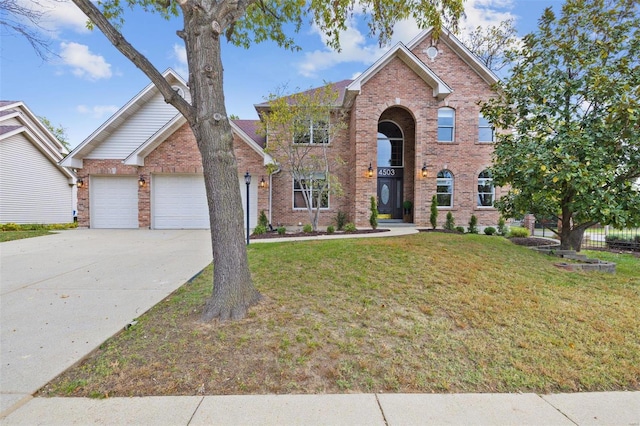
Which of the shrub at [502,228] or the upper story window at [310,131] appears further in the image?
the shrub at [502,228]

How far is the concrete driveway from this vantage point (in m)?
2.77

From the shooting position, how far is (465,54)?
1360cm

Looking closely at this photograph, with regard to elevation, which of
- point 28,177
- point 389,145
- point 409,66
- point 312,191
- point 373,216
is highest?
point 409,66

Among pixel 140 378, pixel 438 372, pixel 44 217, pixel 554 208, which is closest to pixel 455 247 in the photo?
pixel 554 208

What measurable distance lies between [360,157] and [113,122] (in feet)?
38.4

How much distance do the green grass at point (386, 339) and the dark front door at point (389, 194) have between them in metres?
9.24

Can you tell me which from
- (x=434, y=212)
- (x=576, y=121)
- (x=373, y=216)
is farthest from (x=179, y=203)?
(x=576, y=121)

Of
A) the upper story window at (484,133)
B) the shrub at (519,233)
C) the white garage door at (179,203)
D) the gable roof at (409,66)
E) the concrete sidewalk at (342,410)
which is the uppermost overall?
the gable roof at (409,66)

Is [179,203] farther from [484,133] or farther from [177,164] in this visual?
[484,133]

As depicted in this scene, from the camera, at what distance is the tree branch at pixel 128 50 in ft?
10.9

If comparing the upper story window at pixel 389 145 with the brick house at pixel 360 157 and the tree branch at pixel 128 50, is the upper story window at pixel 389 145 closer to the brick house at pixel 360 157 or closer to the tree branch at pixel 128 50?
the brick house at pixel 360 157

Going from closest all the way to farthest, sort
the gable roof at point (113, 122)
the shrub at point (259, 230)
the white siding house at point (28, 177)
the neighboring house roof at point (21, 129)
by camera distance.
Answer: the shrub at point (259, 230)
the gable roof at point (113, 122)
the white siding house at point (28, 177)
the neighboring house roof at point (21, 129)

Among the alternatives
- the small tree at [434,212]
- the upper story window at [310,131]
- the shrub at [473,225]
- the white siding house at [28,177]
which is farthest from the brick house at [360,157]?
the white siding house at [28,177]

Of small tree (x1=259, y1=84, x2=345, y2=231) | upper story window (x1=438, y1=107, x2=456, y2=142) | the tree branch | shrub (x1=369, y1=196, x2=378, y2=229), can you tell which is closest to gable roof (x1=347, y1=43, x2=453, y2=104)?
upper story window (x1=438, y1=107, x2=456, y2=142)
